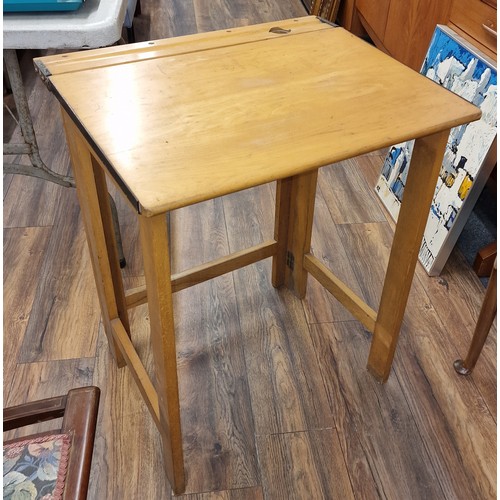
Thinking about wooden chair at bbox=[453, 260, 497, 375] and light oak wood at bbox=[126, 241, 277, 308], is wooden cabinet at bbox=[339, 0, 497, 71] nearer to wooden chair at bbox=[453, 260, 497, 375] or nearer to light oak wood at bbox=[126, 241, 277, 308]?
wooden chair at bbox=[453, 260, 497, 375]

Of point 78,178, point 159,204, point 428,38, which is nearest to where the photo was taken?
point 159,204

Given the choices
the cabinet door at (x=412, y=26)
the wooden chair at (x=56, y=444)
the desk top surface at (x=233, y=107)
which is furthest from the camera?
the cabinet door at (x=412, y=26)

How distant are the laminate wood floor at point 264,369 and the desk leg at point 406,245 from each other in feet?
0.41

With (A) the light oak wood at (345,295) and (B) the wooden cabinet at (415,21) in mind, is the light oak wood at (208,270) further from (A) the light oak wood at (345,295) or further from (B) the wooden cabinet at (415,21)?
(B) the wooden cabinet at (415,21)

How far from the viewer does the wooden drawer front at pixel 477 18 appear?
1666 mm

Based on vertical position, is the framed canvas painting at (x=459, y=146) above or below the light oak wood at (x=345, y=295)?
above

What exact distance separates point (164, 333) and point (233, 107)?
42 cm

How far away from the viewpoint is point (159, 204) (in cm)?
75

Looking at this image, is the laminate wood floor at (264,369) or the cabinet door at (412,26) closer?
the laminate wood floor at (264,369)

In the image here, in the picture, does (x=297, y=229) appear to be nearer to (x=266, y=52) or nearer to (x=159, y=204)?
(x=266, y=52)

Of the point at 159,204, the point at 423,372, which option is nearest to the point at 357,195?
the point at 423,372

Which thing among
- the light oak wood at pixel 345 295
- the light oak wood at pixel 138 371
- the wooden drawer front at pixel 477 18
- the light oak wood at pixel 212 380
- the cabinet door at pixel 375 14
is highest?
the wooden drawer front at pixel 477 18

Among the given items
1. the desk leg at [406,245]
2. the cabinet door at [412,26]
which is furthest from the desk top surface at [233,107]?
the cabinet door at [412,26]

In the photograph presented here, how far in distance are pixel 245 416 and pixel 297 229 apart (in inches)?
21.8
